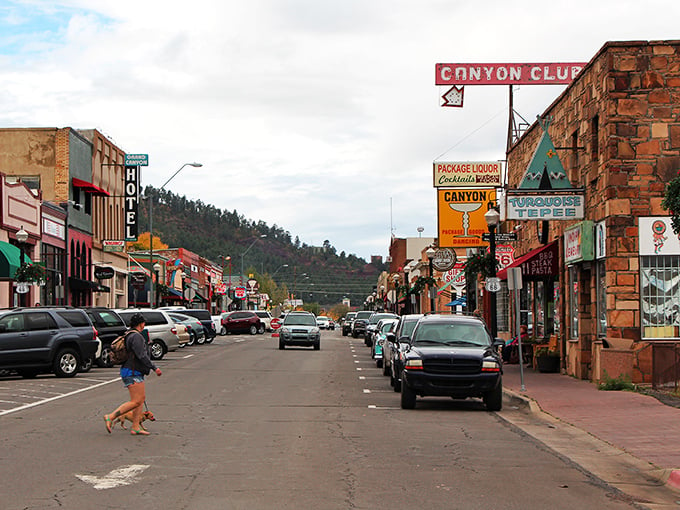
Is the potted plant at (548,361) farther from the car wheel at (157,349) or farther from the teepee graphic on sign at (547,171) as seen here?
the car wheel at (157,349)

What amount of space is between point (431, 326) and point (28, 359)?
11.5 m

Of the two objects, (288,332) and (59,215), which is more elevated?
(59,215)

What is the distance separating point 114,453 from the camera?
487 inches

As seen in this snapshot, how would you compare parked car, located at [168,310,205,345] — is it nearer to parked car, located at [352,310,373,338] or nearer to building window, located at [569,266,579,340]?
parked car, located at [352,310,373,338]

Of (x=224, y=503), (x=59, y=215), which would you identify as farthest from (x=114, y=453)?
(x=59, y=215)

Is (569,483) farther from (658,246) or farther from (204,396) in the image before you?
(658,246)

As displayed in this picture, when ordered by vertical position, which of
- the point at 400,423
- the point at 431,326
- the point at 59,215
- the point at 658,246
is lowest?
the point at 400,423

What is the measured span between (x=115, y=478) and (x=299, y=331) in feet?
108

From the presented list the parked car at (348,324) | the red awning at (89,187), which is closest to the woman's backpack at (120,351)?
the red awning at (89,187)

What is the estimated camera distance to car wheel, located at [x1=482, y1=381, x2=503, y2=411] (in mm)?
18105

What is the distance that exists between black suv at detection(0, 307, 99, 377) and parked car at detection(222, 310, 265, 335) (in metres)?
38.5

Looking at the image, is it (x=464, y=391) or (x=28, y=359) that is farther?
(x=28, y=359)

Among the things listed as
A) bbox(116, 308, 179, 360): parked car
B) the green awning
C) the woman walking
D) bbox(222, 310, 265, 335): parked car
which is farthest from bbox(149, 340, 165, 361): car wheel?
bbox(222, 310, 265, 335): parked car

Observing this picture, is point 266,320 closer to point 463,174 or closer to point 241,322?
point 241,322
